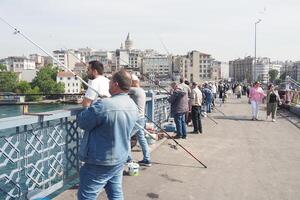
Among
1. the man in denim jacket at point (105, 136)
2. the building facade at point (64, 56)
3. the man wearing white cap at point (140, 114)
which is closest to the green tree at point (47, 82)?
the building facade at point (64, 56)

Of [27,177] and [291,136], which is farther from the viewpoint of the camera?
[291,136]

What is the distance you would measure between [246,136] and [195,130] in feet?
4.84

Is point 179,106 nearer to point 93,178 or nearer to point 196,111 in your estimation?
point 196,111

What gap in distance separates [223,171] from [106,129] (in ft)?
13.5

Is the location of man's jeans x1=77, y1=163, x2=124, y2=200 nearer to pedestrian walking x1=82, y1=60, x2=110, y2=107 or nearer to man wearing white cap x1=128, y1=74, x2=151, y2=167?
pedestrian walking x1=82, y1=60, x2=110, y2=107

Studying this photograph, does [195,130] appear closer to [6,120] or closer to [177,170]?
[177,170]

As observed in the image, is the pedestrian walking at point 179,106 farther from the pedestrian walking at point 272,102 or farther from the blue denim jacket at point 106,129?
the blue denim jacket at point 106,129

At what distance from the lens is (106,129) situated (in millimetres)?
3850

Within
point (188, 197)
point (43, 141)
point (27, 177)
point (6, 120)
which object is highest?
point (6, 120)

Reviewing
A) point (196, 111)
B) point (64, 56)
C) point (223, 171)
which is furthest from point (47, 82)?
point (223, 171)

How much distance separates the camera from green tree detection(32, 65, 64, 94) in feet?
399

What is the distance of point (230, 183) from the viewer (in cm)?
667

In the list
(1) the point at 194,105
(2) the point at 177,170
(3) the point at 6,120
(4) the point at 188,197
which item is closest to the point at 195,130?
(1) the point at 194,105

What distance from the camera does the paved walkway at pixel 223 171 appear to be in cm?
610
